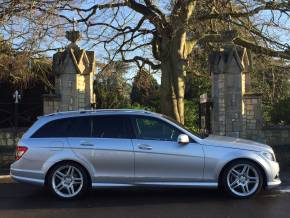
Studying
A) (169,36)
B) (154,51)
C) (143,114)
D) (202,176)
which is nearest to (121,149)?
(143,114)

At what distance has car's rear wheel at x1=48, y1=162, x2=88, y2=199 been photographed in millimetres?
9625

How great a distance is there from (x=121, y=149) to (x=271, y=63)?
1229cm

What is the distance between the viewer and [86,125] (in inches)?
391

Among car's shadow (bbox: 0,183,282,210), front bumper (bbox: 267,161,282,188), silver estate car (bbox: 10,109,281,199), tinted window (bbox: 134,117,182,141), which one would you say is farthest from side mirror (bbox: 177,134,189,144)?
front bumper (bbox: 267,161,282,188)

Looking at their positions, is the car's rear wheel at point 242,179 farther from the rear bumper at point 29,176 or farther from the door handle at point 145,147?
the rear bumper at point 29,176

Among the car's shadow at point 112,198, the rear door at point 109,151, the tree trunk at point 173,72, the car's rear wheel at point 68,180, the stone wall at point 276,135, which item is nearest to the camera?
the car's shadow at point 112,198

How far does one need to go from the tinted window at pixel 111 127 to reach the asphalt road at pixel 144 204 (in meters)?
1.10

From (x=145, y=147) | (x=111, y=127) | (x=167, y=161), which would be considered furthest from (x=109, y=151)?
(x=167, y=161)

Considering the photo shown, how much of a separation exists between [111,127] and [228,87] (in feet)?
21.8

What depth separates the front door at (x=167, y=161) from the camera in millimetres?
9430

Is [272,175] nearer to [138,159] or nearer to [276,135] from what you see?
[138,159]

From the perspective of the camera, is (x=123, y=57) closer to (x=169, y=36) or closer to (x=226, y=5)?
(x=169, y=36)

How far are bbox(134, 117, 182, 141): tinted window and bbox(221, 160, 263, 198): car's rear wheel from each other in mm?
1091

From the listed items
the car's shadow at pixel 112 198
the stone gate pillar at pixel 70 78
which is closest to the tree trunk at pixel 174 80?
the stone gate pillar at pixel 70 78
